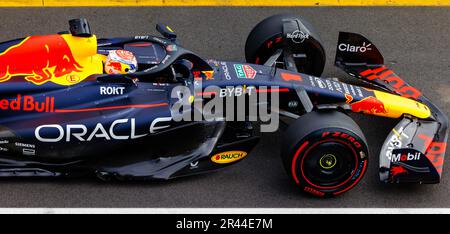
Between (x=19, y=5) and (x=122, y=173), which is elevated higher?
(x=19, y=5)

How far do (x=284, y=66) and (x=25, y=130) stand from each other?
8.99 feet

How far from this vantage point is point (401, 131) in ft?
25.3

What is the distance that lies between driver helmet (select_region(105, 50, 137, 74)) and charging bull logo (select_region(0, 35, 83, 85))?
0.27m

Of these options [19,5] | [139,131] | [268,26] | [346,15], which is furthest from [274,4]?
[139,131]

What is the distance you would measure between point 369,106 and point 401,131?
1.23 ft

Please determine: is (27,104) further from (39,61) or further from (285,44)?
(285,44)

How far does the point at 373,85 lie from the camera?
877 centimetres

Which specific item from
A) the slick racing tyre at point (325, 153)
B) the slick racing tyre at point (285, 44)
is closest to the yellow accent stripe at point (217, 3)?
the slick racing tyre at point (285, 44)

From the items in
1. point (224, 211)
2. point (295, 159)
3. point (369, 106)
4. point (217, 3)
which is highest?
point (217, 3)

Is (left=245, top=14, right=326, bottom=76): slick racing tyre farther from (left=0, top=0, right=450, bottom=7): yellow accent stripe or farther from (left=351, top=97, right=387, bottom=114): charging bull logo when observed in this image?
(left=0, top=0, right=450, bottom=7): yellow accent stripe

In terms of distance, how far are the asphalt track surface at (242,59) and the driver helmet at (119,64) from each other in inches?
40.8

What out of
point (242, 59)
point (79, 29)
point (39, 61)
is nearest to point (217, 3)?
point (242, 59)

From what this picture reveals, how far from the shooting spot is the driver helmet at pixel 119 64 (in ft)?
24.5

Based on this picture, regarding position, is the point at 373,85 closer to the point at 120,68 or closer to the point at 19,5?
the point at 120,68
